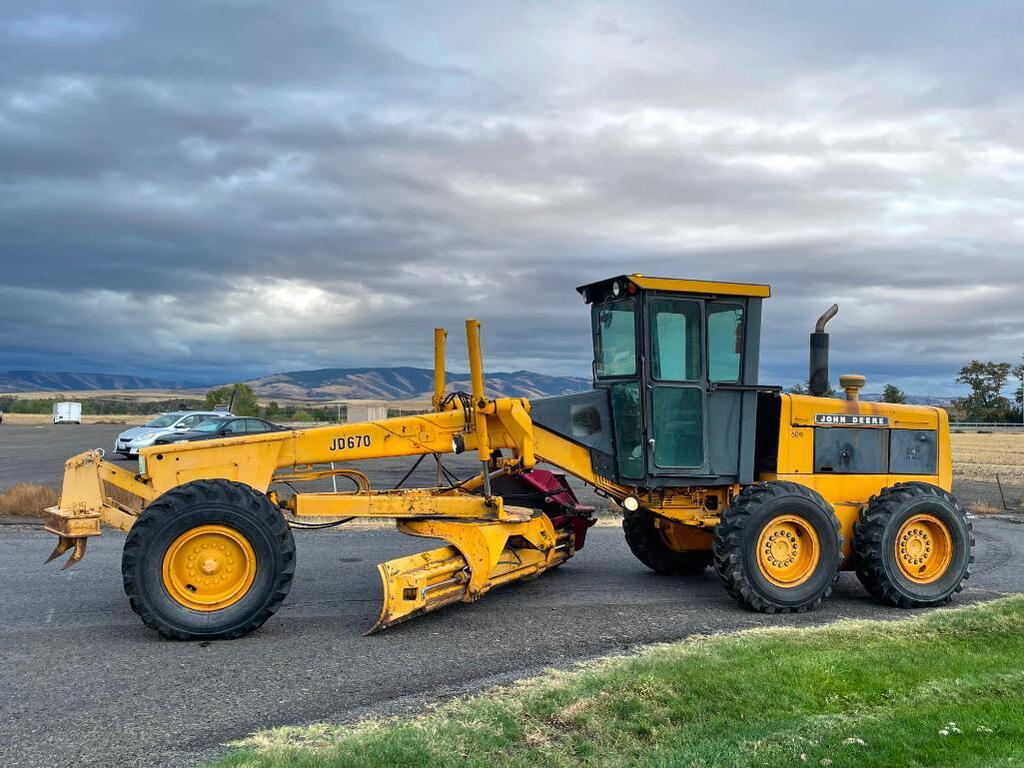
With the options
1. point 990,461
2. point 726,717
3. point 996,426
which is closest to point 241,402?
point 990,461

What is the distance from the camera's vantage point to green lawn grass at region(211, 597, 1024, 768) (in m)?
4.45

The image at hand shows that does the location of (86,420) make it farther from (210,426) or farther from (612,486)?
(612,486)

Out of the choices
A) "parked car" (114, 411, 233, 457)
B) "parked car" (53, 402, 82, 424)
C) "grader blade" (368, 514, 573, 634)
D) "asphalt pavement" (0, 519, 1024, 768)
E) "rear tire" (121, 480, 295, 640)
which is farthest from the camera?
"parked car" (53, 402, 82, 424)

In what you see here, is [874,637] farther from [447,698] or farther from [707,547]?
[447,698]

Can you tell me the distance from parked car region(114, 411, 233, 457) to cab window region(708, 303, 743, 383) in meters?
20.8

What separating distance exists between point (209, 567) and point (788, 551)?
5060 mm

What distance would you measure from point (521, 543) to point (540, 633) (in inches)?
42.5

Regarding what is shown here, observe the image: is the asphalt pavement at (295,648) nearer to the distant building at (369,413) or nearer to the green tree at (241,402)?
the distant building at (369,413)

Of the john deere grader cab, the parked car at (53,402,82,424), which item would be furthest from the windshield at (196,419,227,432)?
the parked car at (53,402,82,424)

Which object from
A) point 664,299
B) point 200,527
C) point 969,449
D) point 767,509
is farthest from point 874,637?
point 969,449

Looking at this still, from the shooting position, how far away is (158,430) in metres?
26.9

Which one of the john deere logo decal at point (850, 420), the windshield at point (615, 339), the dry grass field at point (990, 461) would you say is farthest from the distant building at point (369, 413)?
the dry grass field at point (990, 461)

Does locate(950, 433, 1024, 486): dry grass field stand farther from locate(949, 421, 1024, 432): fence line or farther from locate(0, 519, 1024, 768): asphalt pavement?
locate(949, 421, 1024, 432): fence line

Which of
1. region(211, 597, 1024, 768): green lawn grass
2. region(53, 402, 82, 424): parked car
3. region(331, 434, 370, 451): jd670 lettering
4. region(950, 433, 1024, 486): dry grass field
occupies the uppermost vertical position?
region(331, 434, 370, 451): jd670 lettering
